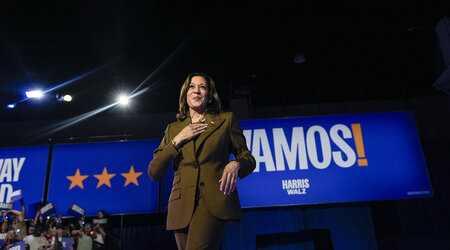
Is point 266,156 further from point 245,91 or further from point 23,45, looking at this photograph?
point 23,45

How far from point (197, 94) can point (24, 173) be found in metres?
5.78

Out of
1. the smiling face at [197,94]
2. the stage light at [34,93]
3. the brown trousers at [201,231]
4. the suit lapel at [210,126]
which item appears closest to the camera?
the brown trousers at [201,231]

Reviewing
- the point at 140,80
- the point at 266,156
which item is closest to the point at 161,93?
the point at 140,80

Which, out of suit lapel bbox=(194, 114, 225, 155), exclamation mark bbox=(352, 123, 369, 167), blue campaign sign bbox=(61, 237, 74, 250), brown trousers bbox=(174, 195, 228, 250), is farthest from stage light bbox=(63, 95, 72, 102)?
brown trousers bbox=(174, 195, 228, 250)

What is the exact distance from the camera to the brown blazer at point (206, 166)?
1.26m

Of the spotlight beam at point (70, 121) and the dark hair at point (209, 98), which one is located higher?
the spotlight beam at point (70, 121)

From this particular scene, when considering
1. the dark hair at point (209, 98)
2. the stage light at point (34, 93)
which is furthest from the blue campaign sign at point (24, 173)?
the dark hair at point (209, 98)

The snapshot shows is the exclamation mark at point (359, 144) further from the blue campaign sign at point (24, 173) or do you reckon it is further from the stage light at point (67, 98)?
the stage light at point (67, 98)

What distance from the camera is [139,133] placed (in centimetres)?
738

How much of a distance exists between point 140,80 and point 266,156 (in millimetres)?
2942

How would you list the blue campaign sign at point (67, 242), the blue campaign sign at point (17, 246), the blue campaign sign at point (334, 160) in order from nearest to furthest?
1. the blue campaign sign at point (17, 246)
2. the blue campaign sign at point (67, 242)
3. the blue campaign sign at point (334, 160)

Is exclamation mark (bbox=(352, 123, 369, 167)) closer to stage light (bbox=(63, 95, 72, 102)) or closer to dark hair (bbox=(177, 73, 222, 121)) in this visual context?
dark hair (bbox=(177, 73, 222, 121))

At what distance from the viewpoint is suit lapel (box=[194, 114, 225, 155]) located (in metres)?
1.38

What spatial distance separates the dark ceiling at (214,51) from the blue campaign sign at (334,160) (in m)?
1.33
